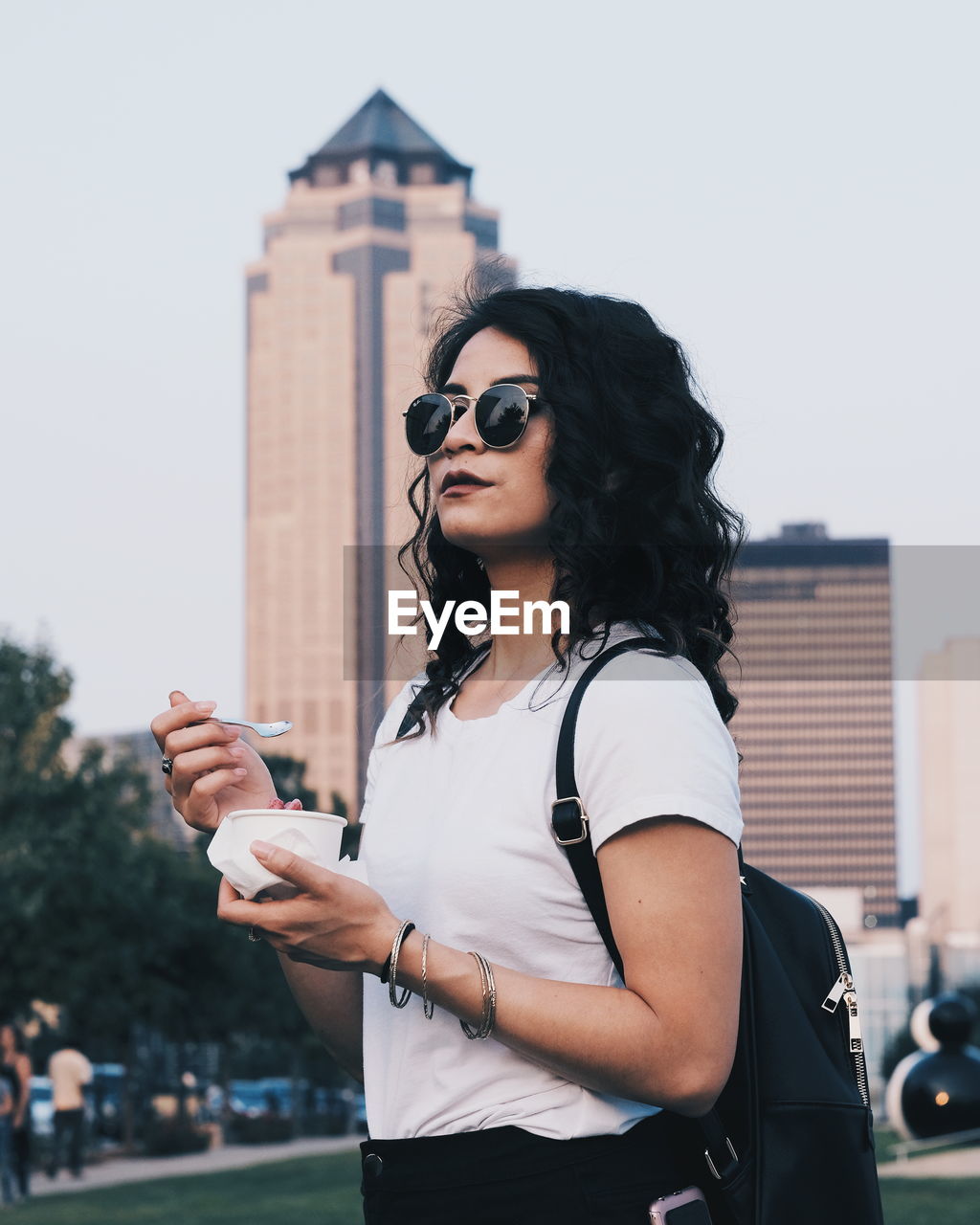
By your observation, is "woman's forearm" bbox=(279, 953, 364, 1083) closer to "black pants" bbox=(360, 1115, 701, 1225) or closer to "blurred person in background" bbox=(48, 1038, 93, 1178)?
"black pants" bbox=(360, 1115, 701, 1225)

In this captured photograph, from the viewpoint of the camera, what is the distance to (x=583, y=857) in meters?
Result: 2.18

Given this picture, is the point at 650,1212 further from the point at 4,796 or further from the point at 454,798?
the point at 4,796

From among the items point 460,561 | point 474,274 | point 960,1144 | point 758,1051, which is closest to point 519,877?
point 758,1051

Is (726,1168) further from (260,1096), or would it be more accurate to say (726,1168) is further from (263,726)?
(260,1096)

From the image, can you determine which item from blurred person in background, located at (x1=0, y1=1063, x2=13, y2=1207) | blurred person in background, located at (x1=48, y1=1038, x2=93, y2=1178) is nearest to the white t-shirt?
blurred person in background, located at (x1=0, y1=1063, x2=13, y2=1207)

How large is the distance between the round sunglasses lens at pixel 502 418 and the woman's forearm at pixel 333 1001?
0.80 metres

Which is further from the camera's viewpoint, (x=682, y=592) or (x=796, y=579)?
(x=796, y=579)

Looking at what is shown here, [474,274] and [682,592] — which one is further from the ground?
[474,274]

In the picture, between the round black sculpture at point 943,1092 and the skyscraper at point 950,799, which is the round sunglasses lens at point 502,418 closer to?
the round black sculpture at point 943,1092

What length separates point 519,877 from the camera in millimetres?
2213

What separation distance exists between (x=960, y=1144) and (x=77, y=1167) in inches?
445

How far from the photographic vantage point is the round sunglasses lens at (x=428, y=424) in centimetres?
262

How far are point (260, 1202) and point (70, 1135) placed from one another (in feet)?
26.3

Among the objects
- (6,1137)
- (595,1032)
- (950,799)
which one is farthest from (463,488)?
(950,799)
